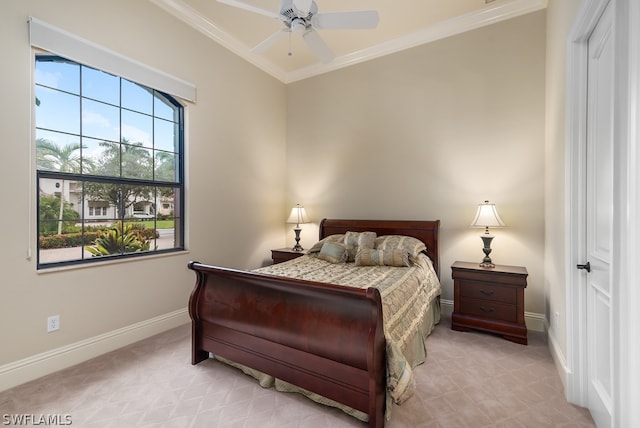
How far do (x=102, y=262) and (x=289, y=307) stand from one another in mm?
1878

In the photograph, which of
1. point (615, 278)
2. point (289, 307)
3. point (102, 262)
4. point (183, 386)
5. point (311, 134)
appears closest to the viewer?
point (615, 278)

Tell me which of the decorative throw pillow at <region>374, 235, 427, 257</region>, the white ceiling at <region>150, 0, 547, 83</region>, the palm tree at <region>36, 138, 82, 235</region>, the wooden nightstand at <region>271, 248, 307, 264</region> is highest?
the white ceiling at <region>150, 0, 547, 83</region>

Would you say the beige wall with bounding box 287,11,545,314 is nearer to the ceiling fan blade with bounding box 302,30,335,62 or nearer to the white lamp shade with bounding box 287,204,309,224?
the white lamp shade with bounding box 287,204,309,224

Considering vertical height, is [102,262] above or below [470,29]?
below

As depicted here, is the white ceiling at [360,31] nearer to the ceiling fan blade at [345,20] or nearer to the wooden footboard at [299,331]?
the ceiling fan blade at [345,20]

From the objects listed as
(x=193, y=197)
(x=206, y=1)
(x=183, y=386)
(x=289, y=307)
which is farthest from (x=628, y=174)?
(x=206, y=1)

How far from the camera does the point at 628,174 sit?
3.82ft

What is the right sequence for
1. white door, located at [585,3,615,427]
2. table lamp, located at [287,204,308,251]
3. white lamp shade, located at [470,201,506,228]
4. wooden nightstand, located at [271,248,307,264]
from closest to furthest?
white door, located at [585,3,615,427] < white lamp shade, located at [470,201,506,228] < wooden nightstand, located at [271,248,307,264] < table lamp, located at [287,204,308,251]

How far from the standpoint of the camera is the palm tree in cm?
226

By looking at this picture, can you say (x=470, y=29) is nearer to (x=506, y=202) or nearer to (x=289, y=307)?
(x=506, y=202)

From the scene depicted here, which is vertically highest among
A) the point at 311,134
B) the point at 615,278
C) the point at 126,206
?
the point at 311,134

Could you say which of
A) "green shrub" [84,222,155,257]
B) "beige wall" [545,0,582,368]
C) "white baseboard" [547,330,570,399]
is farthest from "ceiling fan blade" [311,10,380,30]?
"white baseboard" [547,330,570,399]

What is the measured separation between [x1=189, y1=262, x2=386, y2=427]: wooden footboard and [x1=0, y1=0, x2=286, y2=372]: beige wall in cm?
95

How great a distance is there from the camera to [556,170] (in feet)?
7.91
